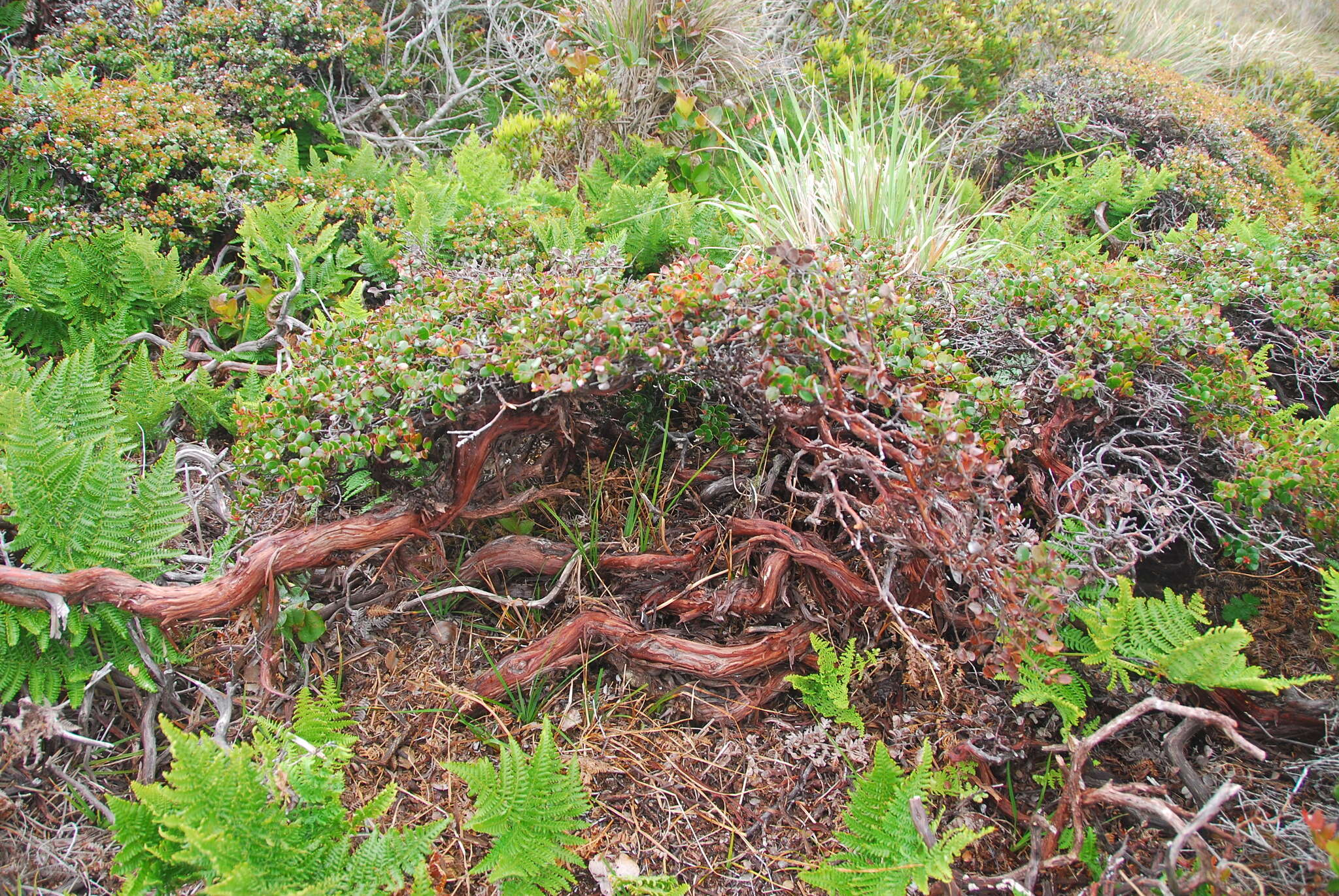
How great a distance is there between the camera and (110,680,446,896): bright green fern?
144cm

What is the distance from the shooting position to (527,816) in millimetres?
1631

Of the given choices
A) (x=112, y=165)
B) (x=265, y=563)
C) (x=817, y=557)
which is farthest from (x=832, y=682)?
(x=112, y=165)

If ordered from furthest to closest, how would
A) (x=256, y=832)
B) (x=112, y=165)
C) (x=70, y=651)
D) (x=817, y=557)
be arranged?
(x=112, y=165)
(x=817, y=557)
(x=70, y=651)
(x=256, y=832)

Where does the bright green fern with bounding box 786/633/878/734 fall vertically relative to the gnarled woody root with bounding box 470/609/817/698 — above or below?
above

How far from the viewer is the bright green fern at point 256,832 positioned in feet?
4.72

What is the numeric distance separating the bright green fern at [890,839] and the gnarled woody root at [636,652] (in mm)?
397

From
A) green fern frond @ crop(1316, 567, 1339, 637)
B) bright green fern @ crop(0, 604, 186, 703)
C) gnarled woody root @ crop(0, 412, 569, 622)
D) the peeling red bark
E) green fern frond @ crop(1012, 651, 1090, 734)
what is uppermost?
green fern frond @ crop(1316, 567, 1339, 637)

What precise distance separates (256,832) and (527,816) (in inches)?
20.9

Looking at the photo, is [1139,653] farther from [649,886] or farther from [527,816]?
[527,816]

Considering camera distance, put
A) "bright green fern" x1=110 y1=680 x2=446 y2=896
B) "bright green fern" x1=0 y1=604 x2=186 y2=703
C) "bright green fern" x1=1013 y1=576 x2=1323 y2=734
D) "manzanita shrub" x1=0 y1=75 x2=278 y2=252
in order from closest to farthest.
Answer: "bright green fern" x1=110 y1=680 x2=446 y2=896, "bright green fern" x1=1013 y1=576 x2=1323 y2=734, "bright green fern" x1=0 y1=604 x2=186 y2=703, "manzanita shrub" x1=0 y1=75 x2=278 y2=252

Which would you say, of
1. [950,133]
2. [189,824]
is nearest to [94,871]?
[189,824]

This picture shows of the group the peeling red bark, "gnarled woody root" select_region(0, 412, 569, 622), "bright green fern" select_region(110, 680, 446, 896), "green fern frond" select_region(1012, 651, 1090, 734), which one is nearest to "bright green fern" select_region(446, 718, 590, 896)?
"bright green fern" select_region(110, 680, 446, 896)

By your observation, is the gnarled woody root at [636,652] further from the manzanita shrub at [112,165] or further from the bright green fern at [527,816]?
the manzanita shrub at [112,165]

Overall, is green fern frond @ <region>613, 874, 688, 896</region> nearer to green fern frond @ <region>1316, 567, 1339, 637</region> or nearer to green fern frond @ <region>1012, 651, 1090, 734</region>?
green fern frond @ <region>1012, 651, 1090, 734</region>
